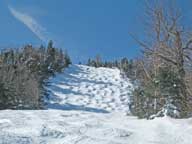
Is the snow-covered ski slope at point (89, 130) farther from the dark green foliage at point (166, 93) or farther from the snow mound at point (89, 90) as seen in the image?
the snow mound at point (89, 90)

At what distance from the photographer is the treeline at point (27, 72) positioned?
28.7 metres

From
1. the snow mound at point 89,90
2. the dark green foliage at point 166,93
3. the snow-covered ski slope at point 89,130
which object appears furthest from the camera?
the snow mound at point 89,90

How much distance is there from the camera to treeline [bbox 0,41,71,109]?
2865cm

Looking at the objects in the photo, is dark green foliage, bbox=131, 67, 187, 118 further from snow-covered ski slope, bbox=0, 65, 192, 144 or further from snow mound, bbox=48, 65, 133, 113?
snow mound, bbox=48, 65, 133, 113

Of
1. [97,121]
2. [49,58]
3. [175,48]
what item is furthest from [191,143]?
[49,58]

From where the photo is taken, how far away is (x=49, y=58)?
61.5m

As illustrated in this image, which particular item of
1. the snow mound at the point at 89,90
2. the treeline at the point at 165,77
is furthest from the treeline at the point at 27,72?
the treeline at the point at 165,77

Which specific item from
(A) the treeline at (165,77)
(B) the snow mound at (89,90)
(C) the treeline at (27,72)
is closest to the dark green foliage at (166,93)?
(A) the treeline at (165,77)

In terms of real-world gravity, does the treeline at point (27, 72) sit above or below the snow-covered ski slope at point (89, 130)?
above

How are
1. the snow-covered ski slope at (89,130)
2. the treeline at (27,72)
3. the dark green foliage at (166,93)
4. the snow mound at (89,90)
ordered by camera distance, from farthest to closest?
the snow mound at (89,90)
the treeline at (27,72)
the dark green foliage at (166,93)
the snow-covered ski slope at (89,130)

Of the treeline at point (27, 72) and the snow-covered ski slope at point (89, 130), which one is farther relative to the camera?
the treeline at point (27, 72)

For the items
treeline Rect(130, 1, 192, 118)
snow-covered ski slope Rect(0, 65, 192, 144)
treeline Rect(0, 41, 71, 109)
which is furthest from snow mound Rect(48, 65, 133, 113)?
snow-covered ski slope Rect(0, 65, 192, 144)

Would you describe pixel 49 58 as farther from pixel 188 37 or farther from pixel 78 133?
pixel 78 133

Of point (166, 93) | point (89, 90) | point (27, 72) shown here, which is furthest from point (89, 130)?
point (89, 90)
